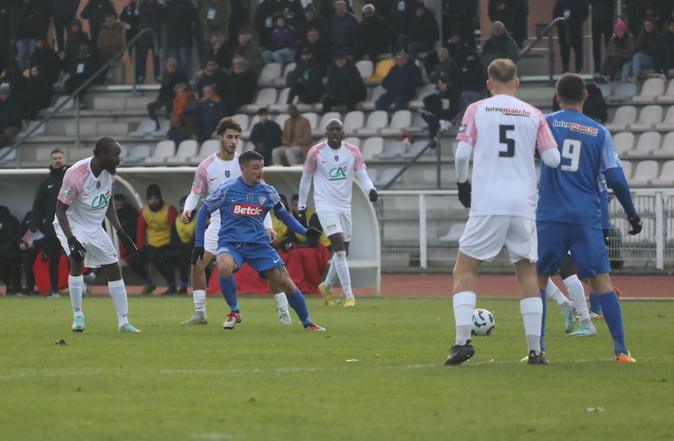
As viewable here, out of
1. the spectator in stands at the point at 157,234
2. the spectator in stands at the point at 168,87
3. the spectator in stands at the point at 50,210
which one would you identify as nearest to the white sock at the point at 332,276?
the spectator in stands at the point at 157,234

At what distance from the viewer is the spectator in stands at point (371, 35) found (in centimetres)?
2997

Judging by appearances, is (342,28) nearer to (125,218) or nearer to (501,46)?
(501,46)

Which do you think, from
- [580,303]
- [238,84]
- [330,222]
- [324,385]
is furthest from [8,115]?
[324,385]

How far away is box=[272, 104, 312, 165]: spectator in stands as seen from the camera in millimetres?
27734

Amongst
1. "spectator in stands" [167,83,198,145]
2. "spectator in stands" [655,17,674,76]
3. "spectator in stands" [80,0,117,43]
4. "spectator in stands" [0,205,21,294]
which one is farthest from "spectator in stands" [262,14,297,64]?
"spectator in stands" [0,205,21,294]

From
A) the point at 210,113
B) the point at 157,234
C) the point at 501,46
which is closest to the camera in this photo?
the point at 157,234

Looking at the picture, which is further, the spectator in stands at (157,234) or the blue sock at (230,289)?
the spectator in stands at (157,234)

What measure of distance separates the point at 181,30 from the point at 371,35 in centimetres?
425

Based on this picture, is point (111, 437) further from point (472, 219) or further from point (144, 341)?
point (144, 341)

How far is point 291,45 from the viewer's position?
1248 inches

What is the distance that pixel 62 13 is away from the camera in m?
34.1

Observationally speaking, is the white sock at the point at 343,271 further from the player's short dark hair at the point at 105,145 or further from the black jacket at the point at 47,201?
the player's short dark hair at the point at 105,145

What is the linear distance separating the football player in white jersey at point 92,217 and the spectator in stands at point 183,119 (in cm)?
1607

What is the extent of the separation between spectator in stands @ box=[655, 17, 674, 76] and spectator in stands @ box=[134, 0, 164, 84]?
430 inches
